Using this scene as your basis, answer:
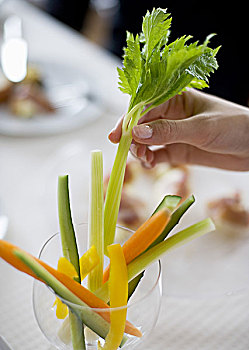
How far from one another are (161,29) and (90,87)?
37.2 inches

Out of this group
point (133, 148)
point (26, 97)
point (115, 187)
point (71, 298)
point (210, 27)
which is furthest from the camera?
point (210, 27)

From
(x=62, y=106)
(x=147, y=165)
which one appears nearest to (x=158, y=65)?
(x=147, y=165)

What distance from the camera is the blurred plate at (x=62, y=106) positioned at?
4.67 feet

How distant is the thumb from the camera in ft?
2.52

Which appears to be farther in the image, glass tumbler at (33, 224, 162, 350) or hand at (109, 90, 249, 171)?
hand at (109, 90, 249, 171)

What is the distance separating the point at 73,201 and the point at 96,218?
44 cm

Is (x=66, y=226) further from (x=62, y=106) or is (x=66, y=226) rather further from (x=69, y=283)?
(x=62, y=106)

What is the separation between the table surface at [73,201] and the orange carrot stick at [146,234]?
0.24 metres

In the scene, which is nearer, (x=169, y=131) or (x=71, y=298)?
(x=71, y=298)

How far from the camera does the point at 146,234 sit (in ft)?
2.15

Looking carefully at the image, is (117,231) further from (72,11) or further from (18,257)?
(72,11)

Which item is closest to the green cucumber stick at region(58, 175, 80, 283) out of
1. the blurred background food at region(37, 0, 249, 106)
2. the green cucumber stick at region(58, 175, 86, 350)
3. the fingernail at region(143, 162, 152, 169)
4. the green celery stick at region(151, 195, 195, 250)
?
the green cucumber stick at region(58, 175, 86, 350)

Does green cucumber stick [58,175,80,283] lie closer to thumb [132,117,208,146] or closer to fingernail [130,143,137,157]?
thumb [132,117,208,146]

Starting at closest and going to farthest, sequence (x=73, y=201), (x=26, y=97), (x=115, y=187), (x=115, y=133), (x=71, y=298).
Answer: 1. (x=71, y=298)
2. (x=115, y=187)
3. (x=115, y=133)
4. (x=73, y=201)
5. (x=26, y=97)
